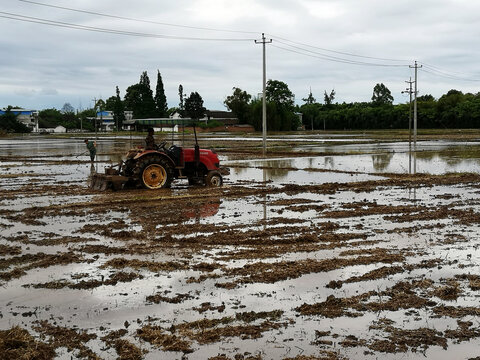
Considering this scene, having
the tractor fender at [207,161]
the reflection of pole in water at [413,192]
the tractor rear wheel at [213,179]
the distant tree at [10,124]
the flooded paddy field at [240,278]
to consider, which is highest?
the distant tree at [10,124]

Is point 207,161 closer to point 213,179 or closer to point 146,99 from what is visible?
point 213,179

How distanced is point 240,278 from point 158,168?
Answer: 33.0 ft

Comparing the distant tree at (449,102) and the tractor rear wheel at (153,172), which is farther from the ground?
the distant tree at (449,102)

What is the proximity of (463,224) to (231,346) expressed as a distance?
7.72 meters

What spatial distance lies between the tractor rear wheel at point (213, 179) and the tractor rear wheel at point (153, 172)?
1386 millimetres

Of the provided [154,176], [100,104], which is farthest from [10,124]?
[154,176]

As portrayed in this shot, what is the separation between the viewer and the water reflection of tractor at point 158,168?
17312mm

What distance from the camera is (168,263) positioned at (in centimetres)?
866

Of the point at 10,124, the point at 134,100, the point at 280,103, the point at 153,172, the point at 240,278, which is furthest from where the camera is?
the point at 134,100

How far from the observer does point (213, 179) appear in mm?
18766

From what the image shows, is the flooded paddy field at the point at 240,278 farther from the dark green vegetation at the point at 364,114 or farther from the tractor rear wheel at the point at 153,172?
the dark green vegetation at the point at 364,114

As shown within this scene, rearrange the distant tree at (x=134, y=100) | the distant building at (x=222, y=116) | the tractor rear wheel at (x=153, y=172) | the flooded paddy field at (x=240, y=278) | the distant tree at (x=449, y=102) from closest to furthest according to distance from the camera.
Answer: the flooded paddy field at (x=240, y=278), the tractor rear wheel at (x=153, y=172), the distant tree at (x=449, y=102), the distant tree at (x=134, y=100), the distant building at (x=222, y=116)

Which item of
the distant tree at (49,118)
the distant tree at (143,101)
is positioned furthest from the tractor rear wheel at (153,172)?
the distant tree at (49,118)

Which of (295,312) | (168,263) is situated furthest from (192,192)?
(295,312)
